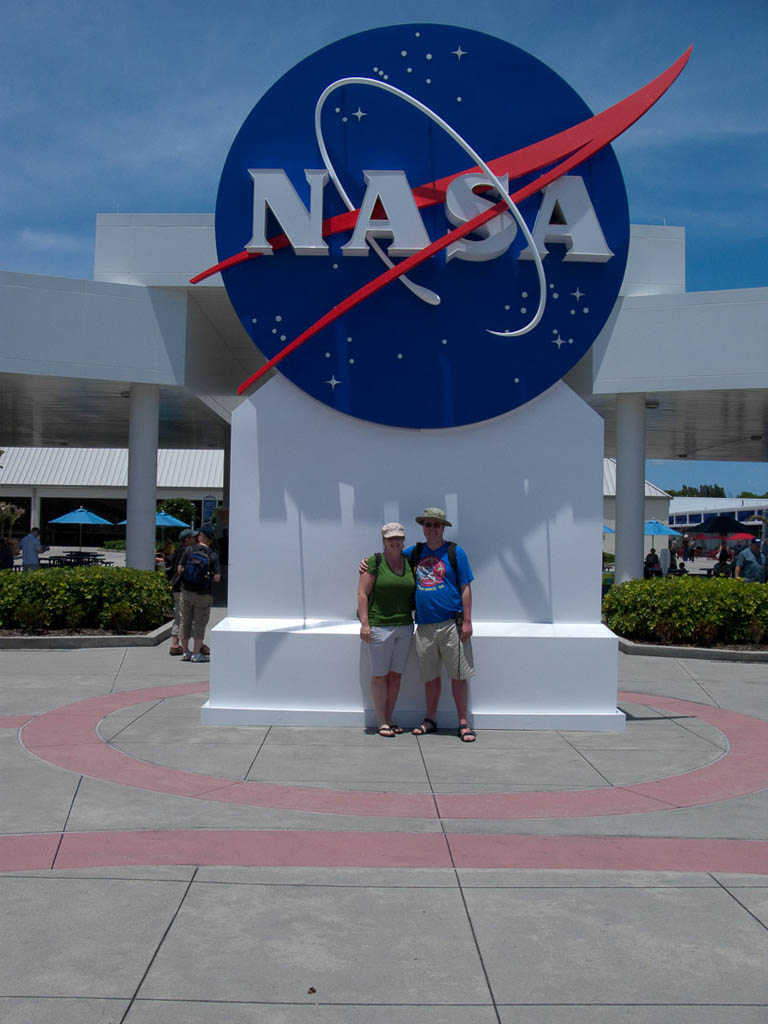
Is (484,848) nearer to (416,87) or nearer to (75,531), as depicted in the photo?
(416,87)

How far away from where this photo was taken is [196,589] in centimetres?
1162

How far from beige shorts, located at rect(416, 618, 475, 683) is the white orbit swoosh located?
2.58 m

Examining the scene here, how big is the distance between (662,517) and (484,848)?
43284 mm

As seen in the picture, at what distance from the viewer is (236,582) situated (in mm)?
8375

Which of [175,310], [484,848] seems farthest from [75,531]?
[484,848]

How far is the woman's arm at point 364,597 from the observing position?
7637 mm

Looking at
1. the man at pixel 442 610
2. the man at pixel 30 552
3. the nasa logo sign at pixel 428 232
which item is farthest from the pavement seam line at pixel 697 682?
the man at pixel 30 552

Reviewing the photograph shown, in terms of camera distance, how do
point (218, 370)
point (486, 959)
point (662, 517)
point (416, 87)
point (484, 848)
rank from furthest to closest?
point (662, 517) < point (218, 370) < point (416, 87) < point (484, 848) < point (486, 959)

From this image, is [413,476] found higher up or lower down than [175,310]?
lower down

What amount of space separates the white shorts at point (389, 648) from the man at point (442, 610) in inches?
5.1

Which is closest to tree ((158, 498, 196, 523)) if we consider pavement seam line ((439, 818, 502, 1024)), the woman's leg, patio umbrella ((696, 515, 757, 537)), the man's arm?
patio umbrella ((696, 515, 757, 537))

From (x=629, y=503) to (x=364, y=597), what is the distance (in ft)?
34.4

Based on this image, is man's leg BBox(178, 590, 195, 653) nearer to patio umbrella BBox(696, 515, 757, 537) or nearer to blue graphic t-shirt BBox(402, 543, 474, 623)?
blue graphic t-shirt BBox(402, 543, 474, 623)

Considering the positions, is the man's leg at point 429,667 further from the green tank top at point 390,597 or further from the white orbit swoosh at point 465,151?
the white orbit swoosh at point 465,151
